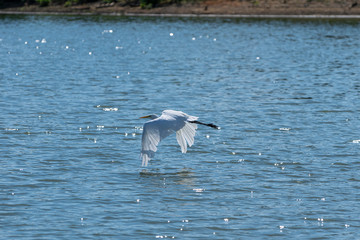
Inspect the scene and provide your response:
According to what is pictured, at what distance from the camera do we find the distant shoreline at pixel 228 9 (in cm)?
7919

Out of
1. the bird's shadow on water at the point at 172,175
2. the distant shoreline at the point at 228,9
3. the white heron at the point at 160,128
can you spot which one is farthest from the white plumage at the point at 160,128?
the distant shoreline at the point at 228,9

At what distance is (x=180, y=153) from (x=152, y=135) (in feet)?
9.32

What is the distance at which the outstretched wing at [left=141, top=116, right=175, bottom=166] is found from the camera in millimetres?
13867

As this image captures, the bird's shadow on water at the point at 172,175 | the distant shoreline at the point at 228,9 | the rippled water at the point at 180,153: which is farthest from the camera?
the distant shoreline at the point at 228,9

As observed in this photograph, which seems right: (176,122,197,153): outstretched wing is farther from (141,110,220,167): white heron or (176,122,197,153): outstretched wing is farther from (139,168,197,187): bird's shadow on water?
(139,168,197,187): bird's shadow on water

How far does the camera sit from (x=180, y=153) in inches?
661

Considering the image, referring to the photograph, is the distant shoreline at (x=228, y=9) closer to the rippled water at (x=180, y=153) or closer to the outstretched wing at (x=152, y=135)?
the rippled water at (x=180, y=153)

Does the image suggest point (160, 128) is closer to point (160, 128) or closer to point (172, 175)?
point (160, 128)

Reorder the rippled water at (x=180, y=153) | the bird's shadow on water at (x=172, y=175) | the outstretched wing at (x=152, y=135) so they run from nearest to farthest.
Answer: the rippled water at (x=180, y=153) → the outstretched wing at (x=152, y=135) → the bird's shadow on water at (x=172, y=175)

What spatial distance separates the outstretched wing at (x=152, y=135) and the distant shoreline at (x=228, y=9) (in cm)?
6691

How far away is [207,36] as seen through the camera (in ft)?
205

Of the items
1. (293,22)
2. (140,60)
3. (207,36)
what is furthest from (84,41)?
(293,22)

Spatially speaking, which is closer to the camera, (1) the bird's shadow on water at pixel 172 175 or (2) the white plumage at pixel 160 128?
(2) the white plumage at pixel 160 128

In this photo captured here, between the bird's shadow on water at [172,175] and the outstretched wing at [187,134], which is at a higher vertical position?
the outstretched wing at [187,134]
